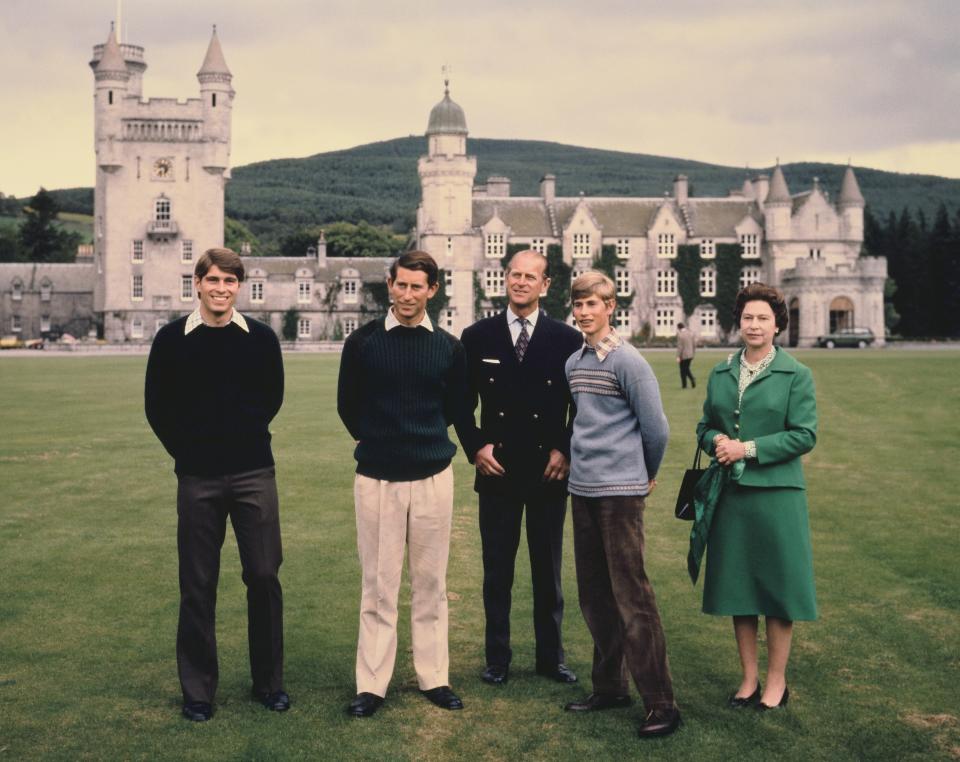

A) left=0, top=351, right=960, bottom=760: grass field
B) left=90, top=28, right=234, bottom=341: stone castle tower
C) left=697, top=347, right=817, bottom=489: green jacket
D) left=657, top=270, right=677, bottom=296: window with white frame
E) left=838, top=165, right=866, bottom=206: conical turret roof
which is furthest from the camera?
left=90, top=28, right=234, bottom=341: stone castle tower

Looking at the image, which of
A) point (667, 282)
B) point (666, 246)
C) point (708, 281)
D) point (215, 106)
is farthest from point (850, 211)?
point (215, 106)

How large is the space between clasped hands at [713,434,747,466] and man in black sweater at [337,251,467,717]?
1435 mm

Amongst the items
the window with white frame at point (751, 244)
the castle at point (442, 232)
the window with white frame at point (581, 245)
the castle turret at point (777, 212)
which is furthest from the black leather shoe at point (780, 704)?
the window with white frame at point (751, 244)

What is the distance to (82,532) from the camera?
1073 cm

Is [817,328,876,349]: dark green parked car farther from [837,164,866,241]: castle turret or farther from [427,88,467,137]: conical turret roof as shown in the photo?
[427,88,467,137]: conical turret roof

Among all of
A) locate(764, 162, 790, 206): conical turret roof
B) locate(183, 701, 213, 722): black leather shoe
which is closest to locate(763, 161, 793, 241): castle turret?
locate(764, 162, 790, 206): conical turret roof

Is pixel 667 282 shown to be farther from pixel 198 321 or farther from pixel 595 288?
pixel 198 321

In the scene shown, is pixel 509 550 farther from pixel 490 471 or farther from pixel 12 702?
pixel 12 702

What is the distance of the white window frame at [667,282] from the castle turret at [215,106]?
30.7 m

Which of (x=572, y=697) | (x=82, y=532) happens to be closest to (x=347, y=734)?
(x=572, y=697)

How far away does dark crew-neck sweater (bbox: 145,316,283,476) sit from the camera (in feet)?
20.2

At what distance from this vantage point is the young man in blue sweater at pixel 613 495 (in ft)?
19.8

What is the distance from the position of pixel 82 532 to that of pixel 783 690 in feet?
22.8

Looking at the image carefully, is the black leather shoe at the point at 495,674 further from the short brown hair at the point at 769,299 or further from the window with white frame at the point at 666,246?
the window with white frame at the point at 666,246
